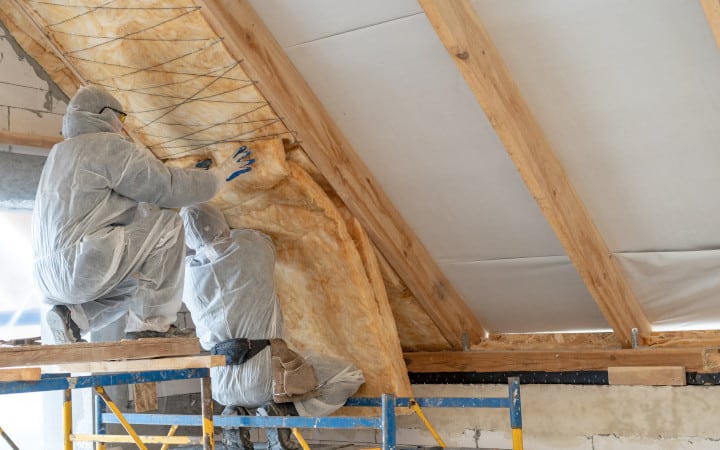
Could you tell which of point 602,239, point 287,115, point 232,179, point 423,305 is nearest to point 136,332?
point 232,179

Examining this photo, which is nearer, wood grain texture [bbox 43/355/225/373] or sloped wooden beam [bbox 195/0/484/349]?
wood grain texture [bbox 43/355/225/373]

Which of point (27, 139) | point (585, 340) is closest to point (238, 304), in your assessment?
point (27, 139)

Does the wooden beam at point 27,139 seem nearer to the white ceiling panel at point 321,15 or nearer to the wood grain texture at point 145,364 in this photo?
the white ceiling panel at point 321,15

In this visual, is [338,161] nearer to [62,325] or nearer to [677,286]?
[62,325]

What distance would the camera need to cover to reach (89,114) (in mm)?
3502

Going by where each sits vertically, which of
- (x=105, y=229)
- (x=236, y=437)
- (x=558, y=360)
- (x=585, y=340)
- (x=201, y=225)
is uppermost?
(x=201, y=225)

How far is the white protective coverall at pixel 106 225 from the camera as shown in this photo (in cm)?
333

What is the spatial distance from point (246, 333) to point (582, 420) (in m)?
1.86

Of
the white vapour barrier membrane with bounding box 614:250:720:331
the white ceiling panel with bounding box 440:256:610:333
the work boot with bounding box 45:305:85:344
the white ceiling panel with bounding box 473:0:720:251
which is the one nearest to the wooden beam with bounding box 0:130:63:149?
the work boot with bounding box 45:305:85:344

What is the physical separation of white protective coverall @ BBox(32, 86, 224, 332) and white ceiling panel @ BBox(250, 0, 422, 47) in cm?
75

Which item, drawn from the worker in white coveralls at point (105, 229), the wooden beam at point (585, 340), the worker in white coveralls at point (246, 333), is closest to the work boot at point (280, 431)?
the worker in white coveralls at point (246, 333)

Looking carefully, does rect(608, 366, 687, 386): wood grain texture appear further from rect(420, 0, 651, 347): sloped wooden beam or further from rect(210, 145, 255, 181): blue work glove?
rect(210, 145, 255, 181): blue work glove

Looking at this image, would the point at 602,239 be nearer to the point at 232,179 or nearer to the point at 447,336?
the point at 447,336

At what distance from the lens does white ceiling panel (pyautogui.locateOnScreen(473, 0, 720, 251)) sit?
10.4 ft
